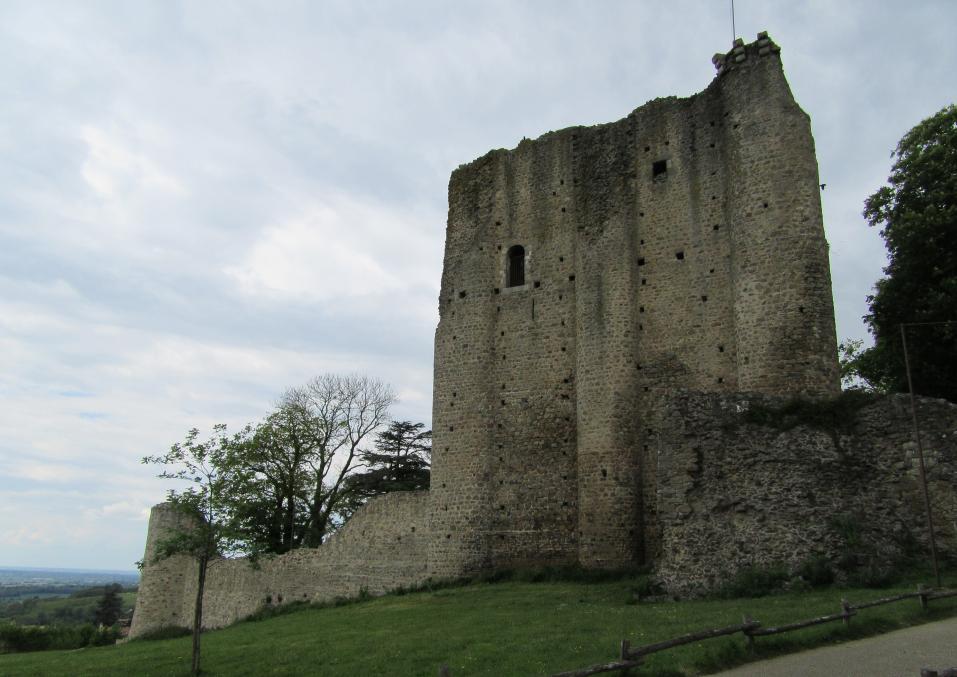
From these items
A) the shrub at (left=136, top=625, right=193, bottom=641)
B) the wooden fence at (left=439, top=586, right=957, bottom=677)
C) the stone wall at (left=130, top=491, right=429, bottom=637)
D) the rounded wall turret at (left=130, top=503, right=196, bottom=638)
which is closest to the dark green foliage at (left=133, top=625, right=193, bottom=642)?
the shrub at (left=136, top=625, right=193, bottom=641)

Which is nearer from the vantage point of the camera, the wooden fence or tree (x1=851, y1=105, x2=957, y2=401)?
the wooden fence

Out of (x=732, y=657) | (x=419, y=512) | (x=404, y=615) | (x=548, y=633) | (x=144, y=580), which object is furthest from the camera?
(x=144, y=580)

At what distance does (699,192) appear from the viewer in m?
22.1

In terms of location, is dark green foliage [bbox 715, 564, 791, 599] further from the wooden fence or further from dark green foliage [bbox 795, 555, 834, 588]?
the wooden fence

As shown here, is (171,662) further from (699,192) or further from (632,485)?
(699,192)

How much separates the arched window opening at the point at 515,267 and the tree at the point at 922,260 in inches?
424

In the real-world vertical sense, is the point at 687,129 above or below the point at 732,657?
above

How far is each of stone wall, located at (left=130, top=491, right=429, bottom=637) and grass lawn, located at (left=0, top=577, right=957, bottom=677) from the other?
4476 millimetres

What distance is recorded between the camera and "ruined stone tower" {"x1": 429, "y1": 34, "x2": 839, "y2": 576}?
19500 mm

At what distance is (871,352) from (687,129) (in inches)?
388

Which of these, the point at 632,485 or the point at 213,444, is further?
the point at 632,485

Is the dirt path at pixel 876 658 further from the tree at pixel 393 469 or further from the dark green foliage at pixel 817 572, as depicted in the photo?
the tree at pixel 393 469

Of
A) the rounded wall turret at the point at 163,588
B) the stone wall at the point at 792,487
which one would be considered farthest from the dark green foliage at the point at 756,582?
the rounded wall turret at the point at 163,588

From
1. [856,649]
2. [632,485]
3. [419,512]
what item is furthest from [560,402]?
[856,649]
